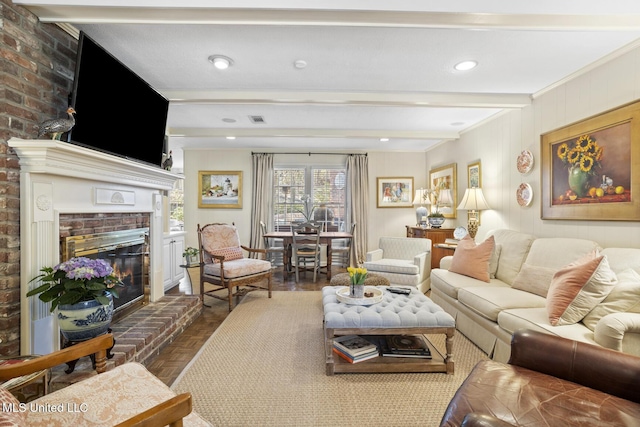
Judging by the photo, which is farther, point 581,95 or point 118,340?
point 581,95

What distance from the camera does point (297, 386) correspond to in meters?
1.89

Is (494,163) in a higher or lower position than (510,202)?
higher

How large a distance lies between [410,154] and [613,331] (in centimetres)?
486

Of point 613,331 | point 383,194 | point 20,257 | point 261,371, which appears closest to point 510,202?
point 613,331

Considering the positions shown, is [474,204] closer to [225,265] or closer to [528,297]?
[528,297]

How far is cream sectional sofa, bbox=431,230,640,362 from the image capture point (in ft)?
5.14

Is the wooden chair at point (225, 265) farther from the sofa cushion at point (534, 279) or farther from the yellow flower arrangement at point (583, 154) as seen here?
the yellow flower arrangement at point (583, 154)

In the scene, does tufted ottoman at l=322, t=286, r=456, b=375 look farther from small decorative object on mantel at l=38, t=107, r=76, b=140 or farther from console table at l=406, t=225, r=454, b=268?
console table at l=406, t=225, r=454, b=268

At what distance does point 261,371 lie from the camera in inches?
81.3

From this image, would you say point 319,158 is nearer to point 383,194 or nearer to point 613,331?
point 383,194

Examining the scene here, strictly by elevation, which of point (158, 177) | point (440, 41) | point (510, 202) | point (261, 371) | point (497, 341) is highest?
point (440, 41)

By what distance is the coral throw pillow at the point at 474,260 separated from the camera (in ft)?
9.57

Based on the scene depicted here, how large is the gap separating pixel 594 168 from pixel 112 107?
3953mm

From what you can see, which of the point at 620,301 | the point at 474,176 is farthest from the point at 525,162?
the point at 620,301
